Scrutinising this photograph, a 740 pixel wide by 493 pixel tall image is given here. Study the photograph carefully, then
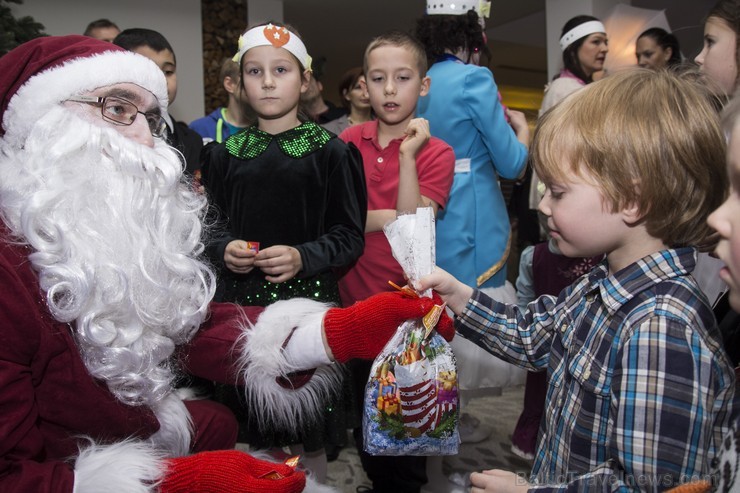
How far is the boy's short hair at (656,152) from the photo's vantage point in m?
1.27

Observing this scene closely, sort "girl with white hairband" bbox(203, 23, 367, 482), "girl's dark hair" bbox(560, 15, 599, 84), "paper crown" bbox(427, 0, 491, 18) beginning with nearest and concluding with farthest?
1. "girl with white hairband" bbox(203, 23, 367, 482)
2. "paper crown" bbox(427, 0, 491, 18)
3. "girl's dark hair" bbox(560, 15, 599, 84)

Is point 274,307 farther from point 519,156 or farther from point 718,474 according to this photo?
point 519,156

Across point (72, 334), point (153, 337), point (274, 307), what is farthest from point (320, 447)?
point (72, 334)

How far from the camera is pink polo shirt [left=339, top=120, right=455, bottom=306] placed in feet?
7.98

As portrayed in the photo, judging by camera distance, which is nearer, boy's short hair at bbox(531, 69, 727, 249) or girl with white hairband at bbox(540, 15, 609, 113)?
boy's short hair at bbox(531, 69, 727, 249)

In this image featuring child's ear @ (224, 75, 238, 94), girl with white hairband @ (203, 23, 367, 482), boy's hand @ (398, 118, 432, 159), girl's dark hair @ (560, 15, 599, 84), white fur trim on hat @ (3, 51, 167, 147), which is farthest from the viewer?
girl's dark hair @ (560, 15, 599, 84)

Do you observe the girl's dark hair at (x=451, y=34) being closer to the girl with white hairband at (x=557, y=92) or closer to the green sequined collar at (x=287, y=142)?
the girl with white hairband at (x=557, y=92)

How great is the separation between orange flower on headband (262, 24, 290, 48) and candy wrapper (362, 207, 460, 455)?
1.12 metres

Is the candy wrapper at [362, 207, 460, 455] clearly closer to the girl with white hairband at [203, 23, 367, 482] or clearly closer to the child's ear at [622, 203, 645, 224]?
the child's ear at [622, 203, 645, 224]

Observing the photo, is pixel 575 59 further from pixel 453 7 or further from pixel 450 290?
pixel 450 290

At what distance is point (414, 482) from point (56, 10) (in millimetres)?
6649

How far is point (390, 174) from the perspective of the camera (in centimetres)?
252

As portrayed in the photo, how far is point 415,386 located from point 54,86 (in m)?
1.14

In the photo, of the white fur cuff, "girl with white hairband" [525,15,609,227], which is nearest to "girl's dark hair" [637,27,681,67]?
"girl with white hairband" [525,15,609,227]
